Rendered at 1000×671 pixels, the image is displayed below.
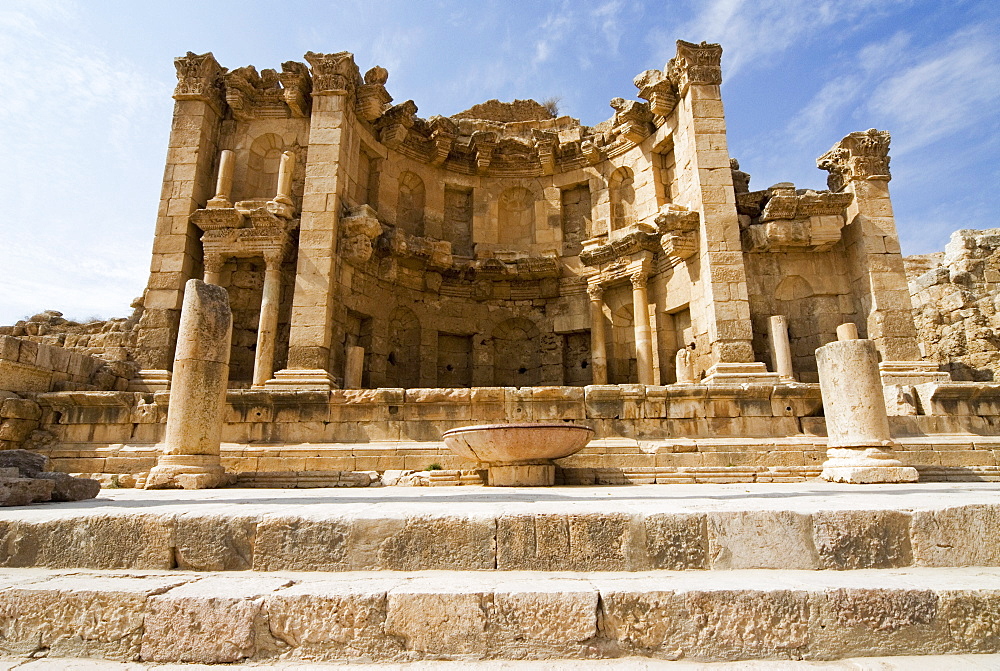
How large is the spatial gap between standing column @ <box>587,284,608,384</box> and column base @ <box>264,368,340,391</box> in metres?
7.30

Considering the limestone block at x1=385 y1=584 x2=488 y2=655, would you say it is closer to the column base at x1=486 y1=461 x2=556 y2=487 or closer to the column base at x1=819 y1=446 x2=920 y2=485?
the column base at x1=486 y1=461 x2=556 y2=487

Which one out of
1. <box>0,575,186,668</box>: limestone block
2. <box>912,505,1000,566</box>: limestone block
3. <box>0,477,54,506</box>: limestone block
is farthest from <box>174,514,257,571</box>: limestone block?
<box>912,505,1000,566</box>: limestone block

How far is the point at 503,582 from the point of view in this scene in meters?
2.66

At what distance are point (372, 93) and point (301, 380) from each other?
316 inches

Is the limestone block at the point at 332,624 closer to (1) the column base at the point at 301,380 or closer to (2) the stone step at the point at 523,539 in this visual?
(2) the stone step at the point at 523,539

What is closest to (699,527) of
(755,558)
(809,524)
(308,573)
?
(755,558)

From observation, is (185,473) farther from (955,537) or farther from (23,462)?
(955,537)

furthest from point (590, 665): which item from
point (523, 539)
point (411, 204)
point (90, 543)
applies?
point (411, 204)

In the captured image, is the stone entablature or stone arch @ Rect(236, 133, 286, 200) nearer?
the stone entablature

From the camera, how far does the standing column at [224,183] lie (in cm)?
1296

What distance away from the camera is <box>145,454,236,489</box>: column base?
22.3 ft

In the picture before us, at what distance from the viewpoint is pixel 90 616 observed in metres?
2.54

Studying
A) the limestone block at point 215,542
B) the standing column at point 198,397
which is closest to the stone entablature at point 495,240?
the standing column at point 198,397

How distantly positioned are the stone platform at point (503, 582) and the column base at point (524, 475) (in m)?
3.45
